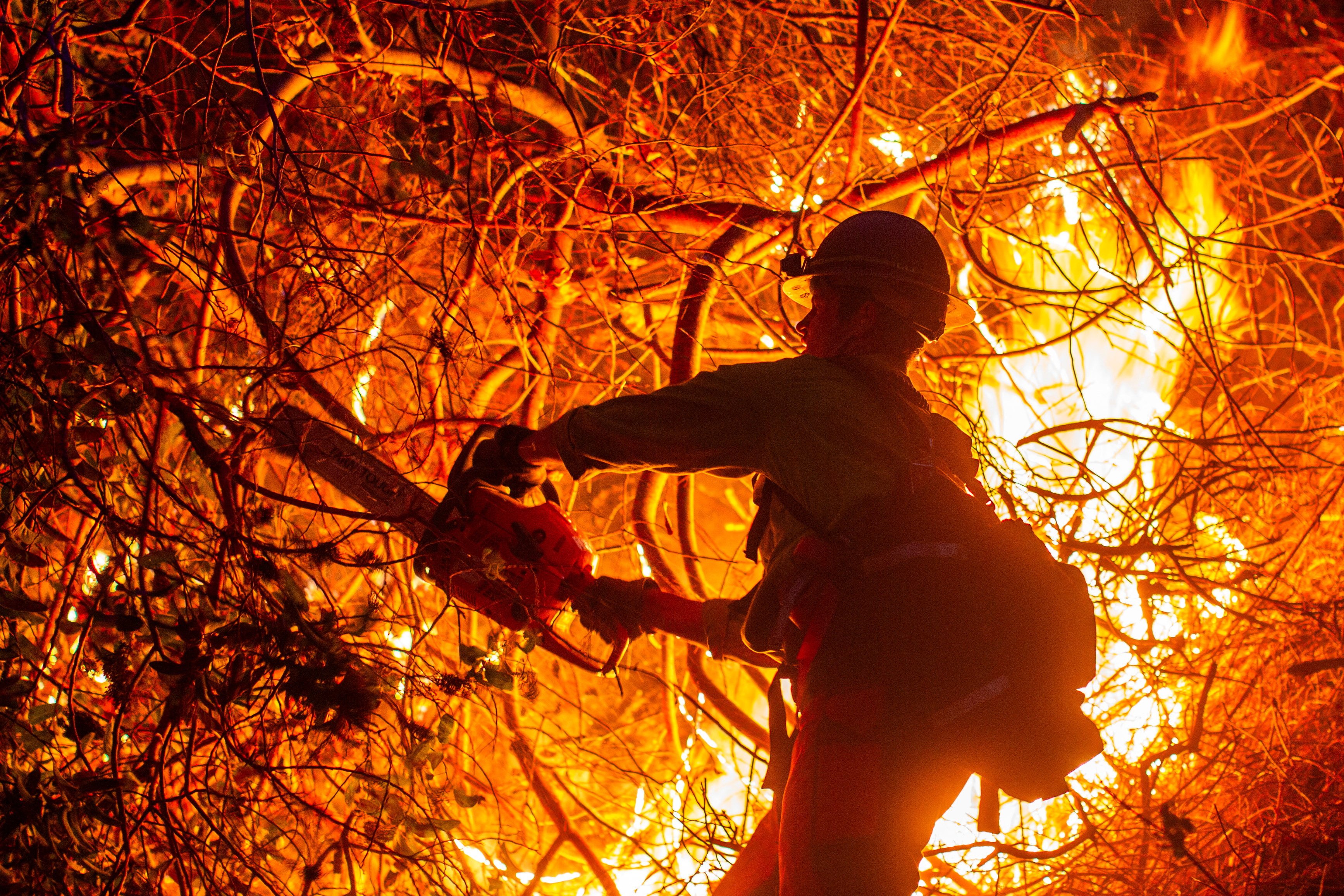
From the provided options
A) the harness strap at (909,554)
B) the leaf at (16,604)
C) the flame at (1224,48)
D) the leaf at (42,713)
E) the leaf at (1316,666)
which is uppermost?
the flame at (1224,48)

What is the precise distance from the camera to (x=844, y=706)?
73.2 inches

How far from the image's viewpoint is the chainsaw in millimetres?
2166

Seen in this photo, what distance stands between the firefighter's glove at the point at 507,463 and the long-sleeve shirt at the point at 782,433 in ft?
0.60

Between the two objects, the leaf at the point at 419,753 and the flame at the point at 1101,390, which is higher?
the flame at the point at 1101,390

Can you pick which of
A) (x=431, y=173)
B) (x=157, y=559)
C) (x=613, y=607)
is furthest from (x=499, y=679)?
(x=431, y=173)

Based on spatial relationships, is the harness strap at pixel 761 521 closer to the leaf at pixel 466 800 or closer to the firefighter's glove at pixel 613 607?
the firefighter's glove at pixel 613 607

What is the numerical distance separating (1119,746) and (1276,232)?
294 cm

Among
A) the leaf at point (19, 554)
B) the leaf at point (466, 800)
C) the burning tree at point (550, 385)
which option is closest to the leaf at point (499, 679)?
Result: the burning tree at point (550, 385)

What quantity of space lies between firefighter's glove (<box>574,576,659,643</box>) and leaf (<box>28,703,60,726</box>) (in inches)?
41.0

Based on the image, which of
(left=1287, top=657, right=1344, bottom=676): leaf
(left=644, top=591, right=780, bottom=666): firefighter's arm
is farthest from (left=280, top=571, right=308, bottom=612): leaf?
(left=1287, top=657, right=1344, bottom=676): leaf

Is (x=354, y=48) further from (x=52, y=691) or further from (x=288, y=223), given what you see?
(x=52, y=691)

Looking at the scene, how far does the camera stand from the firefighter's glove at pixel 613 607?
7.40 ft

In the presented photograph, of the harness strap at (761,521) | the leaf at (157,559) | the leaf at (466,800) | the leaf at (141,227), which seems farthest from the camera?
the harness strap at (761,521)

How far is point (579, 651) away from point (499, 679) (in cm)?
47
